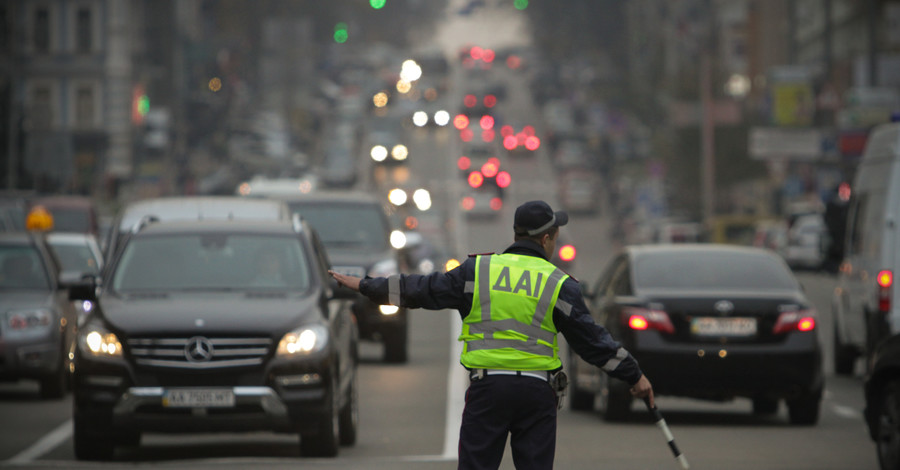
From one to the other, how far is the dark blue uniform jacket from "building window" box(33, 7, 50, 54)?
256 feet

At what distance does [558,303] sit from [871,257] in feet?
36.2

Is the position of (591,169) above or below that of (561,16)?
below

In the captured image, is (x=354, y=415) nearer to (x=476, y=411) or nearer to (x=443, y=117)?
(x=476, y=411)

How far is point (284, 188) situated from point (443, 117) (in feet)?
11.4

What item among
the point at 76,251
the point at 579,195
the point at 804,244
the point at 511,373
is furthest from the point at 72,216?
the point at 579,195

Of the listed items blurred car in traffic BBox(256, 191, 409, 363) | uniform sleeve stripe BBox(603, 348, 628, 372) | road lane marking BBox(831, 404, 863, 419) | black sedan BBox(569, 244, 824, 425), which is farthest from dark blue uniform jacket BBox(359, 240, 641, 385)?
blurred car in traffic BBox(256, 191, 409, 363)

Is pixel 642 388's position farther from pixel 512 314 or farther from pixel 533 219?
pixel 533 219

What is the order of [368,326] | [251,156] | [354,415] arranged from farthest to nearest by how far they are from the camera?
[251,156] < [368,326] < [354,415]

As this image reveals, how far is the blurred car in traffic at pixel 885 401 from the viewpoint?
35.9 feet

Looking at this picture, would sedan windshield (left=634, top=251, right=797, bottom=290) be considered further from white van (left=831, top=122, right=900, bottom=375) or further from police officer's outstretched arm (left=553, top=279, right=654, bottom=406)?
police officer's outstretched arm (left=553, top=279, right=654, bottom=406)

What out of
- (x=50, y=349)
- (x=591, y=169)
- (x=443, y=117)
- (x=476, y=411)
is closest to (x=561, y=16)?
(x=591, y=169)

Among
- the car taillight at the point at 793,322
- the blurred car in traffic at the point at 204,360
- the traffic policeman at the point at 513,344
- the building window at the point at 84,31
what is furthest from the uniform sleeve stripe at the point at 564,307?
the building window at the point at 84,31

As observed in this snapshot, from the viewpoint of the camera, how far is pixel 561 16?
5723 inches

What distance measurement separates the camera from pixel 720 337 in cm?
1466
